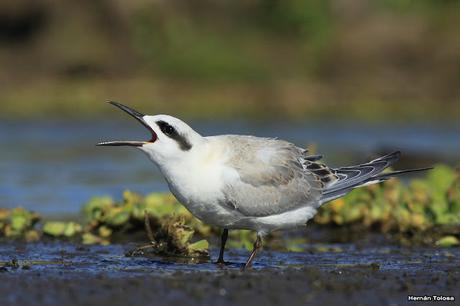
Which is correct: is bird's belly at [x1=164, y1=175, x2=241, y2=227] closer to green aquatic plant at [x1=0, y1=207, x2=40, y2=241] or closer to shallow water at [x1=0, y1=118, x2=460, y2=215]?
green aquatic plant at [x1=0, y1=207, x2=40, y2=241]

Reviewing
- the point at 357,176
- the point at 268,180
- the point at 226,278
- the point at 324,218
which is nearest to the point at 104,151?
the point at 324,218

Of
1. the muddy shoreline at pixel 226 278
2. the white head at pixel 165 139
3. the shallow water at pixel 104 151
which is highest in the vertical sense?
the shallow water at pixel 104 151

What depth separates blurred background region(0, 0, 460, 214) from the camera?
77.5 ft

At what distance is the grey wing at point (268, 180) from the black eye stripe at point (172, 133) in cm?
44

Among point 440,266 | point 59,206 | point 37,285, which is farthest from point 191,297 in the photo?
point 59,206

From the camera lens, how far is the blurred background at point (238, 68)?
2362 cm

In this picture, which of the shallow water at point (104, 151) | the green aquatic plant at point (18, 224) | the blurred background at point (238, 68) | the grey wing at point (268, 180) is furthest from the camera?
the blurred background at point (238, 68)

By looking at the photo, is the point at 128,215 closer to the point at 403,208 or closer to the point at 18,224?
the point at 18,224

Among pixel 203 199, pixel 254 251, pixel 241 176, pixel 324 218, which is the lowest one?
pixel 254 251

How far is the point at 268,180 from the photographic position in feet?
27.9

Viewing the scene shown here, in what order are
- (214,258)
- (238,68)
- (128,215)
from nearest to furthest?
(214,258) → (128,215) → (238,68)

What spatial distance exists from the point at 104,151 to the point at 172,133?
12.2 meters

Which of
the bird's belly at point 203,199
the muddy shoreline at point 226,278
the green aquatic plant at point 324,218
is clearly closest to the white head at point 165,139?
the bird's belly at point 203,199

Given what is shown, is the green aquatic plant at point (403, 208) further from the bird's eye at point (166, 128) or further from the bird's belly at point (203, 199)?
the bird's eye at point (166, 128)
